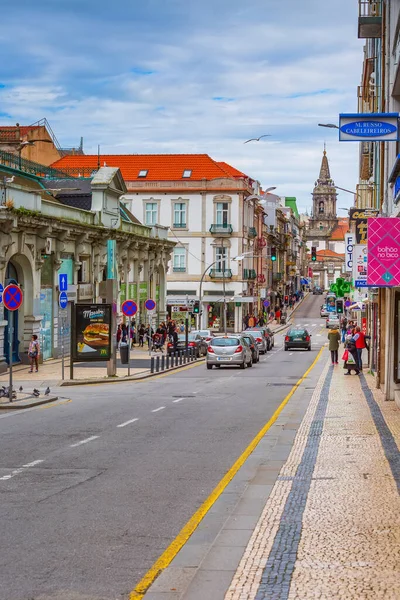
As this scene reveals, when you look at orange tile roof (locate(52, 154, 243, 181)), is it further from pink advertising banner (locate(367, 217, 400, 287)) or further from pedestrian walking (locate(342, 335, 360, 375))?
pink advertising banner (locate(367, 217, 400, 287))

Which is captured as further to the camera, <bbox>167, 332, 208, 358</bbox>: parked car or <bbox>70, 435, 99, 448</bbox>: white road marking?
<bbox>167, 332, 208, 358</bbox>: parked car

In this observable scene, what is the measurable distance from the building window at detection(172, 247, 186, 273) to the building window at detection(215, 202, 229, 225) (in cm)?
431

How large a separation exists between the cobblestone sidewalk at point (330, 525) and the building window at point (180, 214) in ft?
224

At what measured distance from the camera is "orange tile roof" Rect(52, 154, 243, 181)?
279ft

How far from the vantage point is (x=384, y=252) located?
18.8 meters

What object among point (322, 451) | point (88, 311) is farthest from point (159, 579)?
point (88, 311)

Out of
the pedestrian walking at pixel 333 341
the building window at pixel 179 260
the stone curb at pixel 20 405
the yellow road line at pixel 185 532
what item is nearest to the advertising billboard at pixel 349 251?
the pedestrian walking at pixel 333 341

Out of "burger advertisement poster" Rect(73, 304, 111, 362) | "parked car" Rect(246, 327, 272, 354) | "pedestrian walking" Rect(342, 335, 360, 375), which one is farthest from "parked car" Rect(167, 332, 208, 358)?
"burger advertisement poster" Rect(73, 304, 111, 362)

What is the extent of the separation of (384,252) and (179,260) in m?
68.0

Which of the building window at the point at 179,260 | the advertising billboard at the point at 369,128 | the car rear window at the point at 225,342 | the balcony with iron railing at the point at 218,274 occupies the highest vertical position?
the building window at the point at 179,260

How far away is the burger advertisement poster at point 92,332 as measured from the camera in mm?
31562

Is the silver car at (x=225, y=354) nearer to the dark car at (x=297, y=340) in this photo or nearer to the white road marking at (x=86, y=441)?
the dark car at (x=297, y=340)

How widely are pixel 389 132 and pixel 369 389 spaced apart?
43.4 ft

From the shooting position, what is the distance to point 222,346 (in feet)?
133
